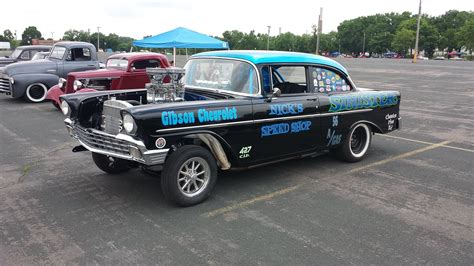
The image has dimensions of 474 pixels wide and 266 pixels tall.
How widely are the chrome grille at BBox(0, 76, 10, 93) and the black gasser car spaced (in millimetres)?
9097

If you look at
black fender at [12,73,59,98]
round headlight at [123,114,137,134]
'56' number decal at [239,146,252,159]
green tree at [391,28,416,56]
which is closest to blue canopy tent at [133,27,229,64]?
black fender at [12,73,59,98]

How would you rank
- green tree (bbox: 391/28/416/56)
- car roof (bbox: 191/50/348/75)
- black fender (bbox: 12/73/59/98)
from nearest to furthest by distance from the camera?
car roof (bbox: 191/50/348/75)
black fender (bbox: 12/73/59/98)
green tree (bbox: 391/28/416/56)

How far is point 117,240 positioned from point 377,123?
179 inches

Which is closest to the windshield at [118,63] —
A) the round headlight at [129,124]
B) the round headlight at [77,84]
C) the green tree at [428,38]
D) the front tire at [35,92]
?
the round headlight at [77,84]

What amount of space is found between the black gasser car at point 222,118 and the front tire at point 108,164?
0.04 feet

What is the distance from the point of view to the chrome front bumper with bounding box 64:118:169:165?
13.1 ft

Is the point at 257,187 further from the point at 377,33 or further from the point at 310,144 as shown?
the point at 377,33

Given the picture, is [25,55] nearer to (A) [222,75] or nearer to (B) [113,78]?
(B) [113,78]

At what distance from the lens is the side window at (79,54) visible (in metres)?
13.1

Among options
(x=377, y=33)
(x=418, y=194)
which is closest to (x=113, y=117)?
(x=418, y=194)

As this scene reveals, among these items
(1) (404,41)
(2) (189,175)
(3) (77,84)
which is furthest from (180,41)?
(1) (404,41)

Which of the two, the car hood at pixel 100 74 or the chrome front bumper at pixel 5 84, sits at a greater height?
the car hood at pixel 100 74

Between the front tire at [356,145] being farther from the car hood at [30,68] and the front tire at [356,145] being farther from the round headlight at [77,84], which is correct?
the car hood at [30,68]

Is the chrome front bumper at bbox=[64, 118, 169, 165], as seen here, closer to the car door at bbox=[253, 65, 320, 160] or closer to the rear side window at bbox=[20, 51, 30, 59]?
the car door at bbox=[253, 65, 320, 160]
